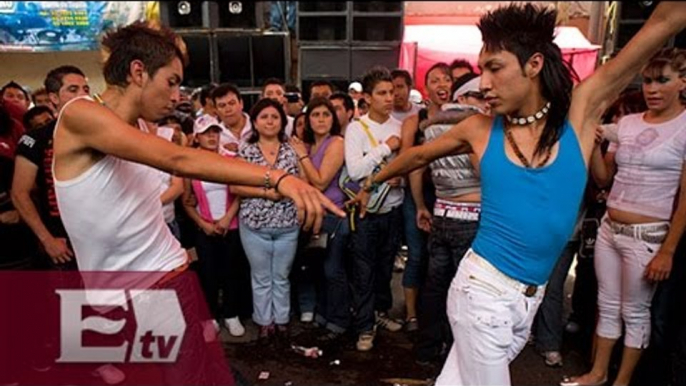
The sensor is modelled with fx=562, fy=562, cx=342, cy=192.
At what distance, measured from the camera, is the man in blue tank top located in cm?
156

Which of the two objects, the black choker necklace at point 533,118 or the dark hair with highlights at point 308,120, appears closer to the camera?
the black choker necklace at point 533,118

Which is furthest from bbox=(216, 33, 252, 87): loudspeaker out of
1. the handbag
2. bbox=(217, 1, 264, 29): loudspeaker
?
the handbag

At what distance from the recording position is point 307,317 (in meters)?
3.58

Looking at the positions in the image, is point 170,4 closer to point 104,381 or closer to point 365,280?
point 365,280

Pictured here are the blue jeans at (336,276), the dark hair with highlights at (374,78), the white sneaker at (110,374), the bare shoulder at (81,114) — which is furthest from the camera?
the blue jeans at (336,276)

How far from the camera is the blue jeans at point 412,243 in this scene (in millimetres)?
3229

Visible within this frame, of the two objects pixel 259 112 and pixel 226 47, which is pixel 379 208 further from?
pixel 226 47

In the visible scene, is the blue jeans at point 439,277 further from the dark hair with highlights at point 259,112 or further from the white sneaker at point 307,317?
the dark hair with highlights at point 259,112

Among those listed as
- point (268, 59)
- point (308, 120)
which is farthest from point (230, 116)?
point (268, 59)

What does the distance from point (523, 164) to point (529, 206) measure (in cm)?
12

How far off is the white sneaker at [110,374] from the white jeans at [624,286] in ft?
Result: 6.86

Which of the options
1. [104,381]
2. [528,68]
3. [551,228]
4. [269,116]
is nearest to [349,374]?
[104,381]

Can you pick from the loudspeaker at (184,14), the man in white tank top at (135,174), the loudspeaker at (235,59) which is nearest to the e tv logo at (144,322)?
the man in white tank top at (135,174)

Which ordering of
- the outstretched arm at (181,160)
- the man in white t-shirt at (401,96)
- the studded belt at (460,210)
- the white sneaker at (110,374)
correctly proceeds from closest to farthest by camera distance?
the outstretched arm at (181,160), the white sneaker at (110,374), the studded belt at (460,210), the man in white t-shirt at (401,96)
